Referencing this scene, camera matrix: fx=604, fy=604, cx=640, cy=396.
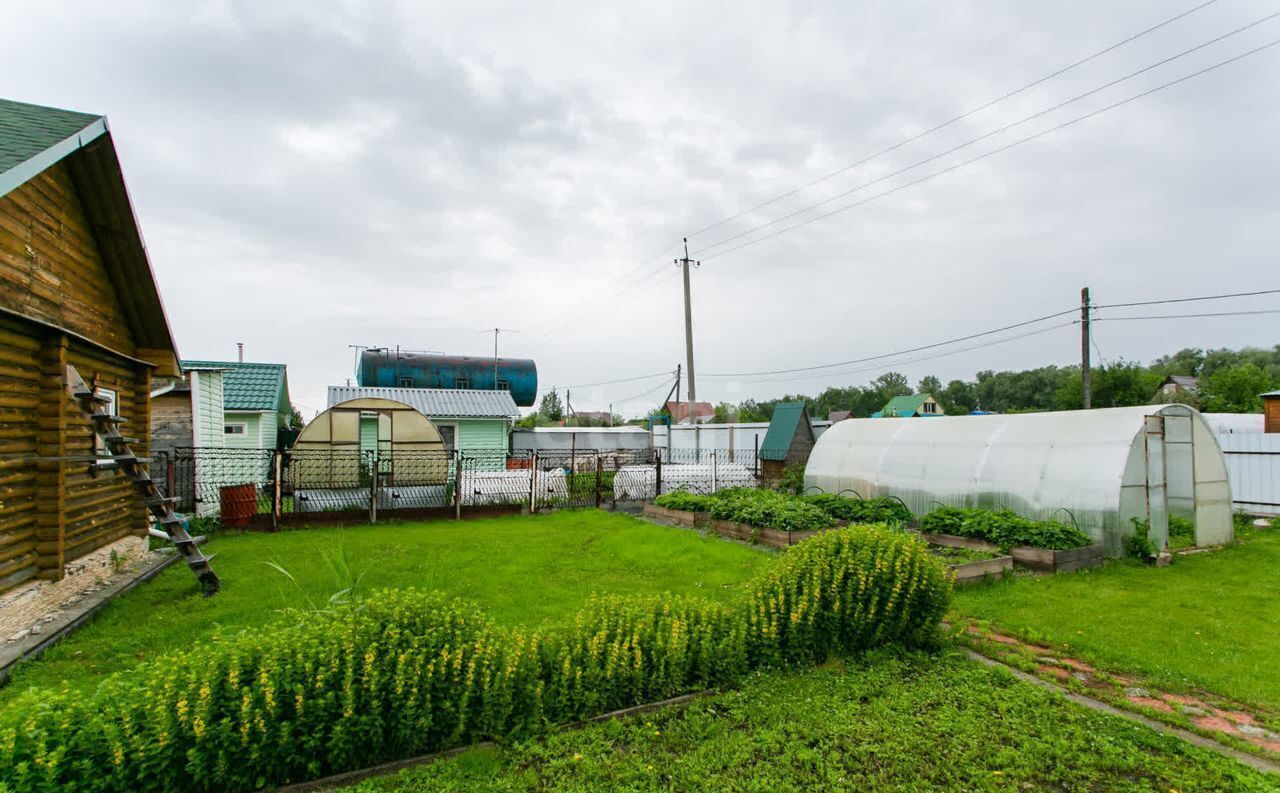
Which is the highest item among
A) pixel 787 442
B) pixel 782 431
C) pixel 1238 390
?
pixel 1238 390

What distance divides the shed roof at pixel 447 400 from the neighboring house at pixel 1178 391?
3849cm

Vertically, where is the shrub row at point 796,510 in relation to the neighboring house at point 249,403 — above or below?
below

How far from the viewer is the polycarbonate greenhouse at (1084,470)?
29.3ft

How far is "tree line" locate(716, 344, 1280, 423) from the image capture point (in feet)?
117

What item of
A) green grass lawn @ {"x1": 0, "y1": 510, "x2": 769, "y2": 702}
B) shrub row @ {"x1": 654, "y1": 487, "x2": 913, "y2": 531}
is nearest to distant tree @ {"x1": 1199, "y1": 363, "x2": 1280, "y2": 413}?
shrub row @ {"x1": 654, "y1": 487, "x2": 913, "y2": 531}

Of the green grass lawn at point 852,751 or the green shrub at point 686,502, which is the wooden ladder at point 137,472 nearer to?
the green grass lawn at point 852,751

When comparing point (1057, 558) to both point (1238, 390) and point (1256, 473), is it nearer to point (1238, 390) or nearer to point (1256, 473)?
point (1256, 473)

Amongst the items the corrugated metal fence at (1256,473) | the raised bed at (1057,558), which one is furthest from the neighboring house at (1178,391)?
the raised bed at (1057,558)

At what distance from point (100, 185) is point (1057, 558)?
13.1m

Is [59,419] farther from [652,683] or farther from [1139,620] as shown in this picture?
[1139,620]

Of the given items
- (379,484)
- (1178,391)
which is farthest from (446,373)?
(1178,391)

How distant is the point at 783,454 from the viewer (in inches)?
717

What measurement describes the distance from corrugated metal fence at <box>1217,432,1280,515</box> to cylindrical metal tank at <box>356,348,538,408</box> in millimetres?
28255

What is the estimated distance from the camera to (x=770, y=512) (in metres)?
10.9
